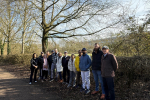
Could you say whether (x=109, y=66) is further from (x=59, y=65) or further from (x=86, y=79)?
(x=59, y=65)

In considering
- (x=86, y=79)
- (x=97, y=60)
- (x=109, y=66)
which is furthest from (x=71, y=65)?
(x=109, y=66)

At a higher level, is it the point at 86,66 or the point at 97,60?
the point at 97,60

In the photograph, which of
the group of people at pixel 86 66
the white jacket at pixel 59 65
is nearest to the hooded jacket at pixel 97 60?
the group of people at pixel 86 66

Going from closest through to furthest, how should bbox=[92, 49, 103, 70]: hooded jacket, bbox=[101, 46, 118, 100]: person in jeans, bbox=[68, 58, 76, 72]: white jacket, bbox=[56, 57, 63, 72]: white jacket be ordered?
bbox=[101, 46, 118, 100]: person in jeans
bbox=[92, 49, 103, 70]: hooded jacket
bbox=[68, 58, 76, 72]: white jacket
bbox=[56, 57, 63, 72]: white jacket

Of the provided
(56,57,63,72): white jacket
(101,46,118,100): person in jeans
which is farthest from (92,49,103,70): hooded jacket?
(56,57,63,72): white jacket

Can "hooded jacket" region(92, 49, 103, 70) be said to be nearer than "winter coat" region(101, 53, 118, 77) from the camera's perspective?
No

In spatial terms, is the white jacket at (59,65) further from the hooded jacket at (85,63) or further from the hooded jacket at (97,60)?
the hooded jacket at (97,60)

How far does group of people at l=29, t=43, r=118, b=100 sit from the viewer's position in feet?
13.6

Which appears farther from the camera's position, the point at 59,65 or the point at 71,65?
the point at 59,65

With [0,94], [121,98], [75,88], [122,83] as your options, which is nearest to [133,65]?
[122,83]

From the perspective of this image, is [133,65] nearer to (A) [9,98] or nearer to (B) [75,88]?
(B) [75,88]

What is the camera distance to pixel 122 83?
4828mm

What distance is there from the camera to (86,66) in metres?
5.33

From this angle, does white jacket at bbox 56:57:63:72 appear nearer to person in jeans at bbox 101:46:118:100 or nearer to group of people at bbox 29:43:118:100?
group of people at bbox 29:43:118:100
